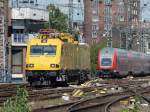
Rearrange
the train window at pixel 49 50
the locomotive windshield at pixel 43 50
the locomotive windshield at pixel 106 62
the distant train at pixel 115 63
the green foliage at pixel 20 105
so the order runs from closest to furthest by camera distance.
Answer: the green foliage at pixel 20 105 → the train window at pixel 49 50 → the locomotive windshield at pixel 43 50 → the distant train at pixel 115 63 → the locomotive windshield at pixel 106 62

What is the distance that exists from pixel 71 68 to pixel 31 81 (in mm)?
3089

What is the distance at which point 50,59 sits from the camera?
3331 cm

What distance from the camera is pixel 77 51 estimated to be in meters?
36.9

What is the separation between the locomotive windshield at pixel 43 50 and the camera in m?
33.8

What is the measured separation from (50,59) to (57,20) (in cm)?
4551

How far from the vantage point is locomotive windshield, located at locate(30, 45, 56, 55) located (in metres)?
33.8

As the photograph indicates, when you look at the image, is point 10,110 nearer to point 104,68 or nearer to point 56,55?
point 56,55

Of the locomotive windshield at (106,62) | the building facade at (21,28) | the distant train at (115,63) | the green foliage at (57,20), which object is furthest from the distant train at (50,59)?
the green foliage at (57,20)

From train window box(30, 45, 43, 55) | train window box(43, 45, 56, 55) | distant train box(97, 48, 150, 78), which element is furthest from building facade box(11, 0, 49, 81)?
train window box(43, 45, 56, 55)

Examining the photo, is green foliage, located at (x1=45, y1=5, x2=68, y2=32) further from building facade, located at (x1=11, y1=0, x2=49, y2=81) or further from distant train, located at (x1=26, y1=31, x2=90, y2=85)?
distant train, located at (x1=26, y1=31, x2=90, y2=85)

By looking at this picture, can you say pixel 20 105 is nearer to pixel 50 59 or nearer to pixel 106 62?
pixel 50 59

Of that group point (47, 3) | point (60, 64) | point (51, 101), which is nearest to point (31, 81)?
point (60, 64)

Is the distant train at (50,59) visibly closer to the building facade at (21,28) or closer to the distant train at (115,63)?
the distant train at (115,63)

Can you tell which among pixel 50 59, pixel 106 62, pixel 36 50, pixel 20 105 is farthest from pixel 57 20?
pixel 20 105
